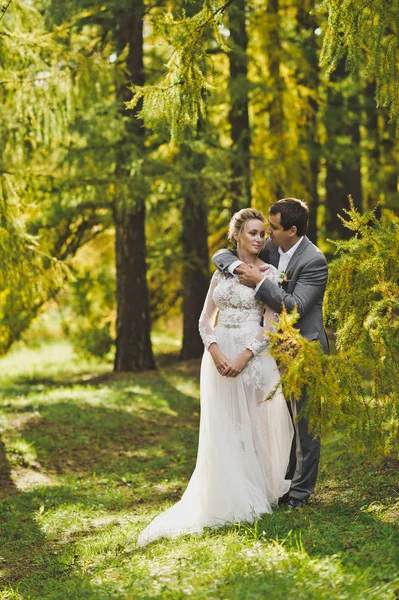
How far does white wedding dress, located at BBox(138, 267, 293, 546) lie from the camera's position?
5.76m

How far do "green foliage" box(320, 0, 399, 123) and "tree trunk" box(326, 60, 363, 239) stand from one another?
387 inches

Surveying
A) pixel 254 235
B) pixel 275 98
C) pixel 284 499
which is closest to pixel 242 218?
pixel 254 235

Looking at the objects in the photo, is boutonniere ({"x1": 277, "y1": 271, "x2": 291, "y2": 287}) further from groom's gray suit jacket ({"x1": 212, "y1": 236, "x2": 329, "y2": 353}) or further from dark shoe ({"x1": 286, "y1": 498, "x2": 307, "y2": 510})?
dark shoe ({"x1": 286, "y1": 498, "x2": 307, "y2": 510})

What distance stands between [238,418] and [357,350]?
1322mm

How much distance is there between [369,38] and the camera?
5.70 m

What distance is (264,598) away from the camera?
384cm

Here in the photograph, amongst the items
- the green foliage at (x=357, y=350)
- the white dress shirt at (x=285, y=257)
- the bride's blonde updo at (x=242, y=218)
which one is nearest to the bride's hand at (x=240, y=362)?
the green foliage at (x=357, y=350)

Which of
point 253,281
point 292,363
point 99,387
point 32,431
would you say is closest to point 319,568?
point 292,363

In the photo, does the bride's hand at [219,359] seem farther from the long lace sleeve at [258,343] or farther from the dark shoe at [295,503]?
the dark shoe at [295,503]

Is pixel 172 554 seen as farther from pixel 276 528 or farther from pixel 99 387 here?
pixel 99 387

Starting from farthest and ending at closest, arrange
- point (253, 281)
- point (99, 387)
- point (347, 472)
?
1. point (99, 387)
2. point (347, 472)
3. point (253, 281)

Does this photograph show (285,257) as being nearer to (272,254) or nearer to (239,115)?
(272,254)

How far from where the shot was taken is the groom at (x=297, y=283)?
18.4ft

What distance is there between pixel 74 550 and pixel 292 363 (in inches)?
102
